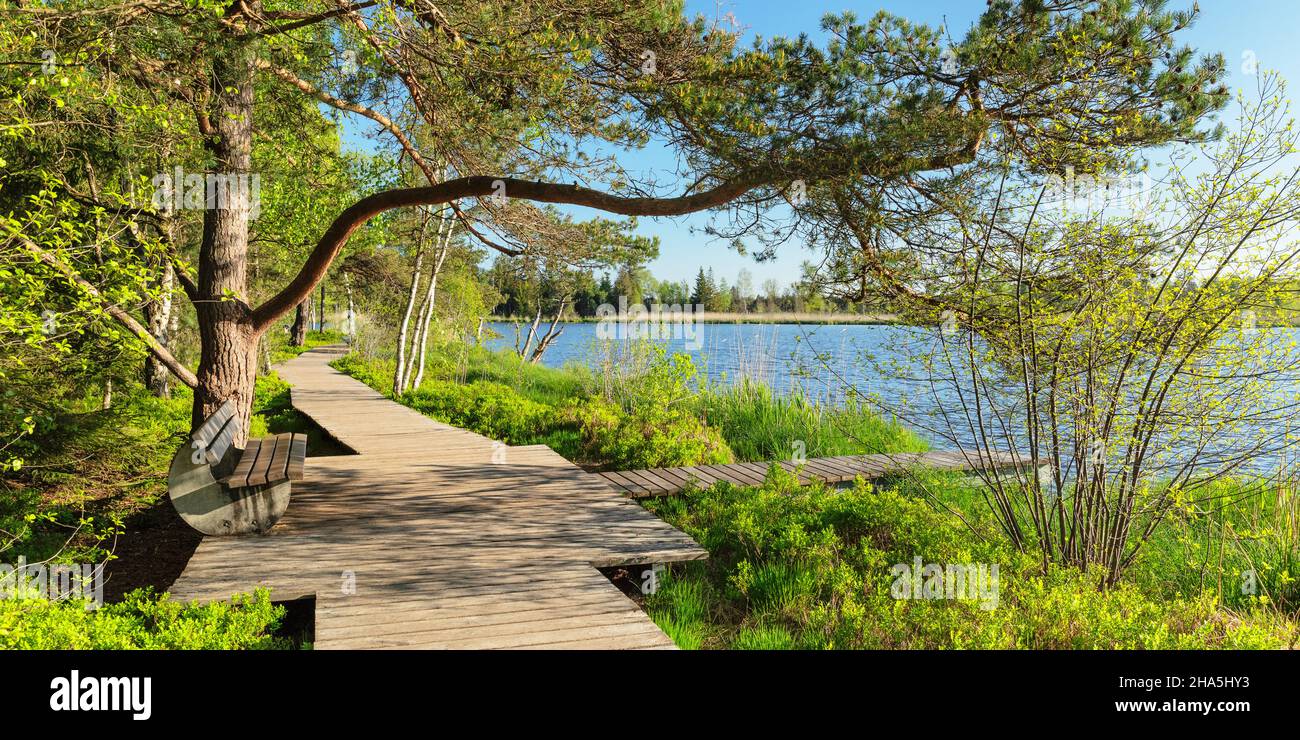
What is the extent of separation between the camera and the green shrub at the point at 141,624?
2918 millimetres

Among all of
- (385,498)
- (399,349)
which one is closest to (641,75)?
(385,498)

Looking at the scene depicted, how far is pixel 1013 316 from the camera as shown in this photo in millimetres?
4457

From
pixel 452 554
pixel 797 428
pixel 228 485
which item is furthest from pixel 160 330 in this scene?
pixel 797 428

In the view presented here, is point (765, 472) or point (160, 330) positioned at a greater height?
point (160, 330)

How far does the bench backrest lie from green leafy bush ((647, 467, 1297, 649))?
10.6ft

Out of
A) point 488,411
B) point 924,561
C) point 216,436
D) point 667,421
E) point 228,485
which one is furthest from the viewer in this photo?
point 488,411

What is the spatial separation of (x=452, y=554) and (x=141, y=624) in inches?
64.0

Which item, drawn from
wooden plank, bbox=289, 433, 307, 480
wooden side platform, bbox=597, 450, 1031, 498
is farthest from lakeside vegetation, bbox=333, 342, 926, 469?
wooden plank, bbox=289, 433, 307, 480

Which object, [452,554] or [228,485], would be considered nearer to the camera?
[452,554]

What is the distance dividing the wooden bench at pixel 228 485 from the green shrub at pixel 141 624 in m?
1.09

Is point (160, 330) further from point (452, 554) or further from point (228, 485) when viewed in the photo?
point (452, 554)

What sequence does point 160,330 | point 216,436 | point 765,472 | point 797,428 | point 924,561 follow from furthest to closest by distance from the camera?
point 160,330 → point 797,428 → point 765,472 → point 216,436 → point 924,561

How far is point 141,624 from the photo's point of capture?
11.2ft
